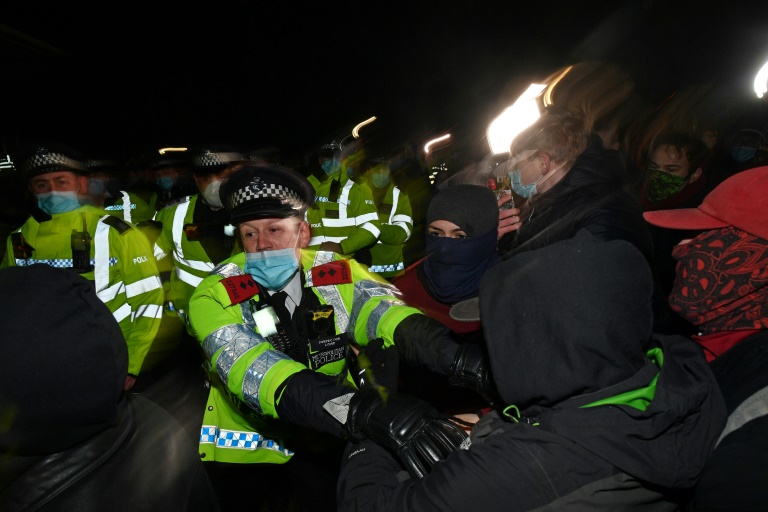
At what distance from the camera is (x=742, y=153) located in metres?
4.46

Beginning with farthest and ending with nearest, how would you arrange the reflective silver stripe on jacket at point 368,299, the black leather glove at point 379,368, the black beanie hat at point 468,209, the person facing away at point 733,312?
1. the black beanie hat at point 468,209
2. the reflective silver stripe on jacket at point 368,299
3. the black leather glove at point 379,368
4. the person facing away at point 733,312

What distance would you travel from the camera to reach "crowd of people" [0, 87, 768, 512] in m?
1.05

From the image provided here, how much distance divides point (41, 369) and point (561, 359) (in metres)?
1.36

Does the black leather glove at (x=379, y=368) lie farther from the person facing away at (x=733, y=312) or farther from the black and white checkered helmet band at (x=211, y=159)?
the black and white checkered helmet band at (x=211, y=159)

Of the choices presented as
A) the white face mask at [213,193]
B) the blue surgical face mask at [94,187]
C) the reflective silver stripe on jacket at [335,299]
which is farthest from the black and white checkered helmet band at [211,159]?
the reflective silver stripe on jacket at [335,299]

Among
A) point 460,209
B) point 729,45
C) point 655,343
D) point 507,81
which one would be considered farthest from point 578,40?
point 655,343

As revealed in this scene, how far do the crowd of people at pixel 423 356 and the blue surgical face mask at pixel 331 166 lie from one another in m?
2.91

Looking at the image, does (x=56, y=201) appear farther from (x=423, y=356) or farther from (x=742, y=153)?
(x=742, y=153)

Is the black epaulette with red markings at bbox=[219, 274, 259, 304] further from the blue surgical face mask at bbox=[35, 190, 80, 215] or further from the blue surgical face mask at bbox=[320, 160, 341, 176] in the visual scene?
the blue surgical face mask at bbox=[320, 160, 341, 176]

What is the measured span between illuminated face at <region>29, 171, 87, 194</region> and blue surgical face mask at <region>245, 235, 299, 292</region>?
1.88 meters

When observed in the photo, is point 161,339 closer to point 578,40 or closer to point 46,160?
point 46,160

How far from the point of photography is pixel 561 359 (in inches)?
43.3

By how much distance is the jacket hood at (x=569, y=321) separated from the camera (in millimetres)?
1077

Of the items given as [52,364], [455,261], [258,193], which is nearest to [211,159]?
[258,193]
